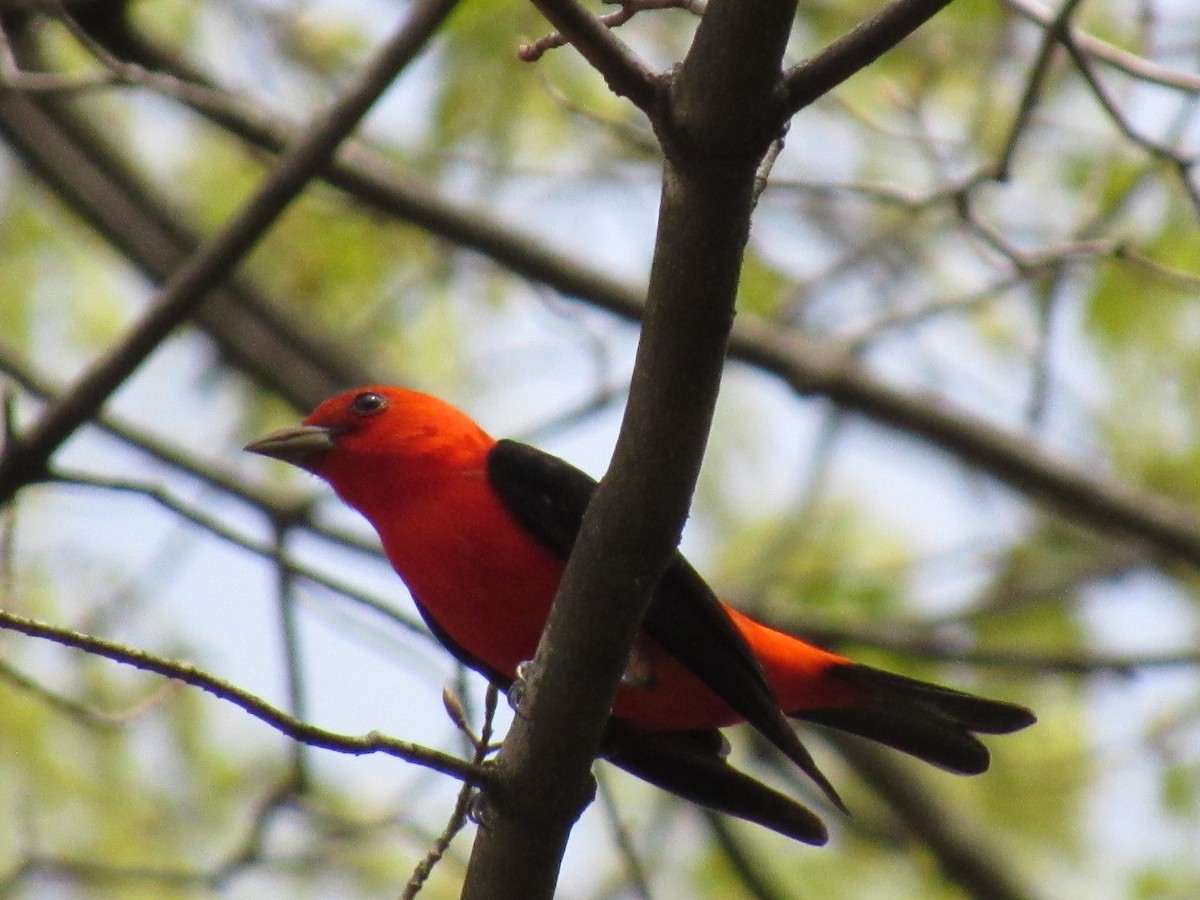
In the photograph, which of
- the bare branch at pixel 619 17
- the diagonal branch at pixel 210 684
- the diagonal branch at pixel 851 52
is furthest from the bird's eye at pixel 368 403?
the diagonal branch at pixel 851 52

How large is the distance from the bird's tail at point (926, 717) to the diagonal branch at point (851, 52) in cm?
234

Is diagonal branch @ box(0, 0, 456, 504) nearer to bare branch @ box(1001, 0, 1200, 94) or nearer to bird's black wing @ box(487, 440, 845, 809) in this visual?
bird's black wing @ box(487, 440, 845, 809)

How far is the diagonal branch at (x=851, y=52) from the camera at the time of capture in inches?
86.5

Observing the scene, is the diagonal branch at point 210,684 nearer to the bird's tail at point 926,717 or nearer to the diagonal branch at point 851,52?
the diagonal branch at point 851,52

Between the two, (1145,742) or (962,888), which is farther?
(1145,742)

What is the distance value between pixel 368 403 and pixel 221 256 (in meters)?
0.72

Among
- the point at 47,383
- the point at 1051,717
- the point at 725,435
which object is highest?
the point at 725,435

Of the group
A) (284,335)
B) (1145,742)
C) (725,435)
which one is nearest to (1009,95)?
(725,435)

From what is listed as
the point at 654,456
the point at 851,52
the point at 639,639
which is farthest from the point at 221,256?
the point at 851,52

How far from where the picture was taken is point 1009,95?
7.99 meters

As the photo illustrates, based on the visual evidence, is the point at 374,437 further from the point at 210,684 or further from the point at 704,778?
the point at 210,684

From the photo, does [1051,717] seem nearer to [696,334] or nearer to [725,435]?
[725,435]

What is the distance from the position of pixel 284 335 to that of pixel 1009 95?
153 inches

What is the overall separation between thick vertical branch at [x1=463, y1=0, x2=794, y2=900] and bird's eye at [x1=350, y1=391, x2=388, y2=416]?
210 centimetres
